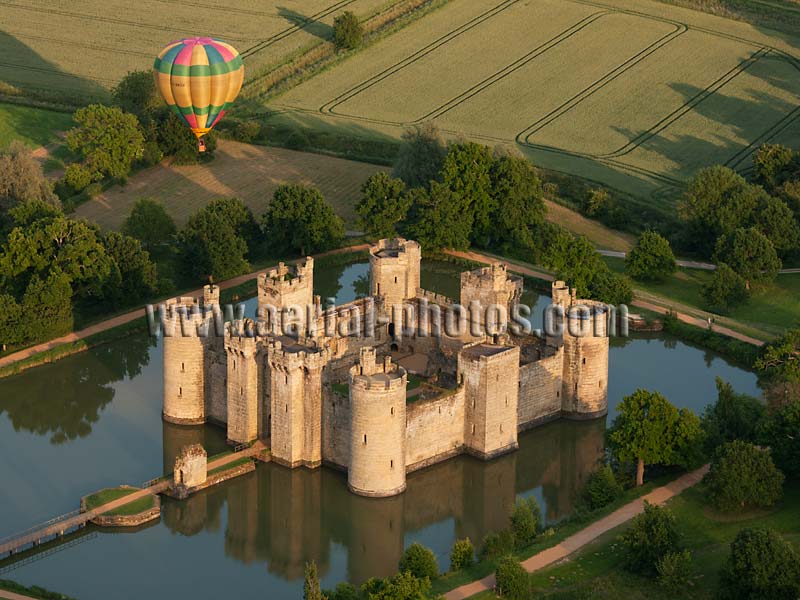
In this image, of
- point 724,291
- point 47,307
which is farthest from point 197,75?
point 724,291

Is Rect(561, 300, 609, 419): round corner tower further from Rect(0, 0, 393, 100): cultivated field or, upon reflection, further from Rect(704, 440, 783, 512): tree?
Rect(0, 0, 393, 100): cultivated field

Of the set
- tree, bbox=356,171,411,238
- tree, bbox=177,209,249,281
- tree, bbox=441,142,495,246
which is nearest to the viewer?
tree, bbox=177,209,249,281

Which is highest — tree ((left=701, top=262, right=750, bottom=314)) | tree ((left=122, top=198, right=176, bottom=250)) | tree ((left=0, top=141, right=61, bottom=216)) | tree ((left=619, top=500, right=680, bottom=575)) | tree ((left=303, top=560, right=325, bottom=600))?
tree ((left=0, top=141, right=61, bottom=216))

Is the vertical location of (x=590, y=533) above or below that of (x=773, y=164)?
below

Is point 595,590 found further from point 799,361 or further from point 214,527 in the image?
point 799,361

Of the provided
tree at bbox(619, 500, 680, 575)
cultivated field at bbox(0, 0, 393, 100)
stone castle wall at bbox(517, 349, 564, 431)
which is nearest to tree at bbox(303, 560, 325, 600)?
tree at bbox(619, 500, 680, 575)

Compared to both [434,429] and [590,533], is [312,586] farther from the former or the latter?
[434,429]

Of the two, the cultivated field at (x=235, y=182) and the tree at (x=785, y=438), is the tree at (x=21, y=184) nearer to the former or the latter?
the cultivated field at (x=235, y=182)
